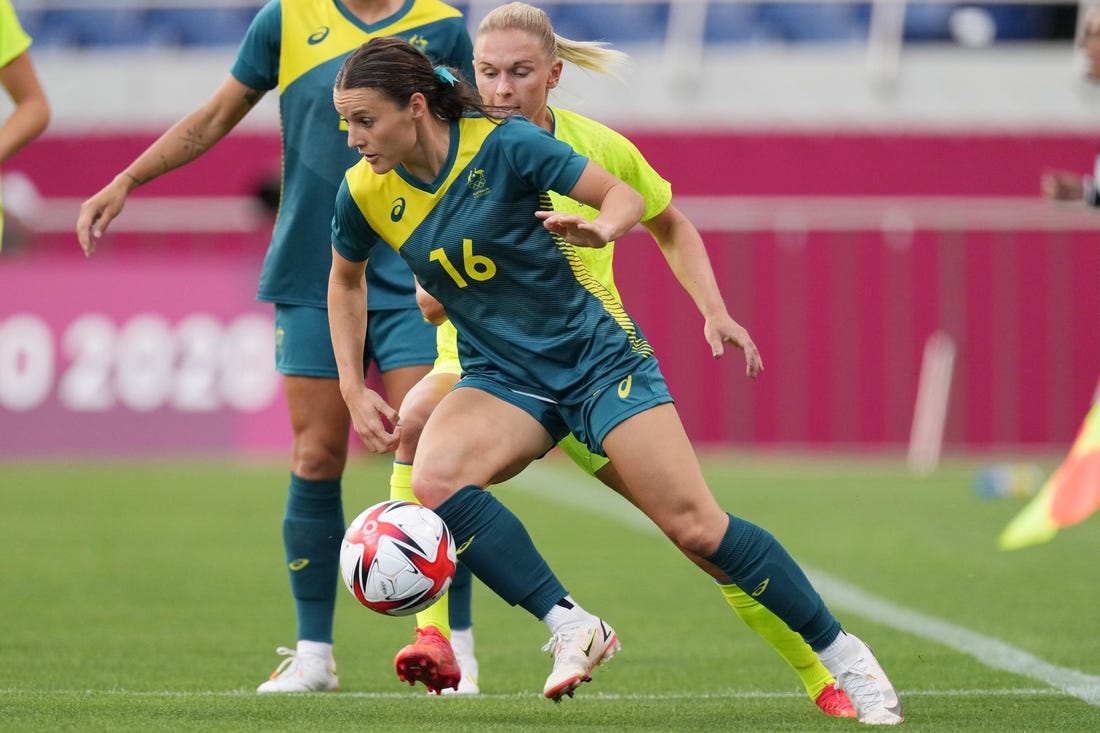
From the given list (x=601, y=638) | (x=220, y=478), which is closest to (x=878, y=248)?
(x=220, y=478)

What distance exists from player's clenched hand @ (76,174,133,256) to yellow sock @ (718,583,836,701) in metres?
2.18

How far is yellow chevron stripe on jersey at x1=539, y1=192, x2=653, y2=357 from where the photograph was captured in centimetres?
470

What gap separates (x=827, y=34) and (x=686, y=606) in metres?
13.5

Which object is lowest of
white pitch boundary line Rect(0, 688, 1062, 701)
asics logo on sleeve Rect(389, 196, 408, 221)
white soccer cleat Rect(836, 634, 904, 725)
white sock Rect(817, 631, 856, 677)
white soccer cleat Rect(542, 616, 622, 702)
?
white pitch boundary line Rect(0, 688, 1062, 701)

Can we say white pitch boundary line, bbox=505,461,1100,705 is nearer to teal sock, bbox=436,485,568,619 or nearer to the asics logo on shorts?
teal sock, bbox=436,485,568,619

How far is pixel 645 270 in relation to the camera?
16.8m

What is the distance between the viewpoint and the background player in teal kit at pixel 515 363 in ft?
14.7

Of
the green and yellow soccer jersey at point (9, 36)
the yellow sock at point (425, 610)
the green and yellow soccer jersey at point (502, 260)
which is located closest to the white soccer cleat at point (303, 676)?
the yellow sock at point (425, 610)

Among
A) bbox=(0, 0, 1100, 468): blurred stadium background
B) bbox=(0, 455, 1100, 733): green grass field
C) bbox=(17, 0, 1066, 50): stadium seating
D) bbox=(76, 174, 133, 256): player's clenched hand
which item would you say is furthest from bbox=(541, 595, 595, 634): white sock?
bbox=(17, 0, 1066, 50): stadium seating

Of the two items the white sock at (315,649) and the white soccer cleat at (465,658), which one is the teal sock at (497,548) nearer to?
the white soccer cleat at (465,658)

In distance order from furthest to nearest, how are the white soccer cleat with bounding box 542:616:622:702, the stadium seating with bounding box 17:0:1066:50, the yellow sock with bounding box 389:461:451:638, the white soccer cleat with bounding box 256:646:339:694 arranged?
the stadium seating with bounding box 17:0:1066:50, the white soccer cleat with bounding box 256:646:339:694, the yellow sock with bounding box 389:461:451:638, the white soccer cleat with bounding box 542:616:622:702

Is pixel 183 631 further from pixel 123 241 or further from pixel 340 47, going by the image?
pixel 123 241

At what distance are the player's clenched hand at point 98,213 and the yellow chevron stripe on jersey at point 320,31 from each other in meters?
0.64

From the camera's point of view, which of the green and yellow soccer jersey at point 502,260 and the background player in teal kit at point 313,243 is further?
the background player in teal kit at point 313,243
